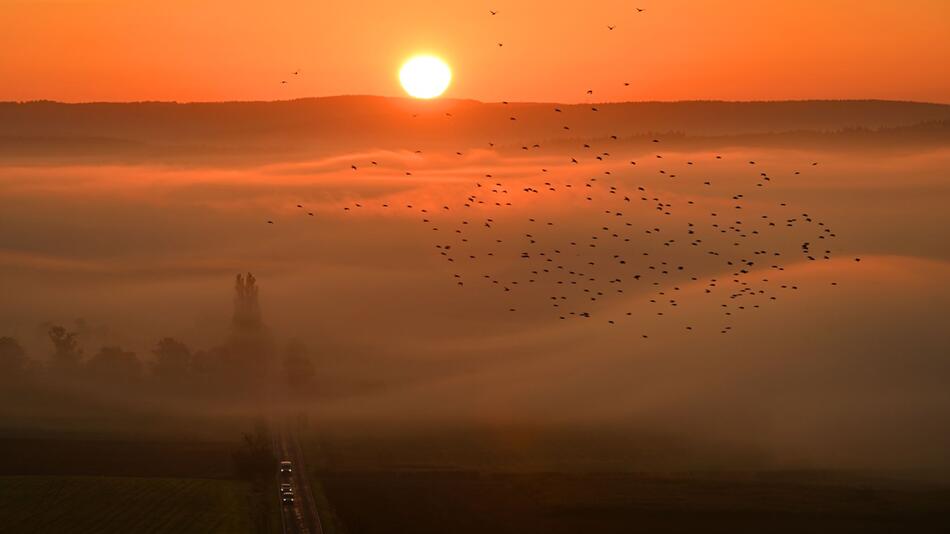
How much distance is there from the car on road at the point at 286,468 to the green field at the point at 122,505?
26.3ft

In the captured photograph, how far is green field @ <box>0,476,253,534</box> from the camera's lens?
509 feet

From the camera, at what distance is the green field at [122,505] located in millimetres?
155250

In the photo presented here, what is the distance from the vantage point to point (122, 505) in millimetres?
166875

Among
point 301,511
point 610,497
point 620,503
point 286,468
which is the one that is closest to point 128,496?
point 301,511

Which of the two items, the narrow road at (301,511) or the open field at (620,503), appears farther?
the open field at (620,503)

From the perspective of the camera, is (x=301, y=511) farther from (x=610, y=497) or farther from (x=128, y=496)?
(x=610, y=497)

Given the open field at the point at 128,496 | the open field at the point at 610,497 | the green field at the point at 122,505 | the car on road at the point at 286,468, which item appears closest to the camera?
the green field at the point at 122,505

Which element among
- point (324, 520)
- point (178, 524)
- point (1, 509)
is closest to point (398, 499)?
point (324, 520)

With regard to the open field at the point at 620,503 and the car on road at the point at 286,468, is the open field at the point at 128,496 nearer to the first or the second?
the car on road at the point at 286,468

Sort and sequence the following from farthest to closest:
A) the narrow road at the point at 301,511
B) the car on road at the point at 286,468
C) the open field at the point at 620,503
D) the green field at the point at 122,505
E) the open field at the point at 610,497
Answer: the car on road at the point at 286,468
the open field at the point at 610,497
the open field at the point at 620,503
the green field at the point at 122,505
the narrow road at the point at 301,511

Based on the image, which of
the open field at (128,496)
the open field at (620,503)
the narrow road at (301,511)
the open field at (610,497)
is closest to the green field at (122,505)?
the open field at (128,496)

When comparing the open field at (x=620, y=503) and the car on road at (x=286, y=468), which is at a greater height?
the car on road at (x=286, y=468)

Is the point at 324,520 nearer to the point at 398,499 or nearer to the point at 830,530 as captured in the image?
the point at 398,499

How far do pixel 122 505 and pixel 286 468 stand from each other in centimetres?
2700
